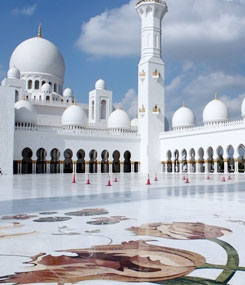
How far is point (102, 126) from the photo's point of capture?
1262 inches

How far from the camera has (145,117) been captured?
29922 millimetres

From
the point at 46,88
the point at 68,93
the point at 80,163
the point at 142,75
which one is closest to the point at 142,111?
the point at 142,75

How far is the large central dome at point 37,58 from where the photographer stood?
34.1 meters

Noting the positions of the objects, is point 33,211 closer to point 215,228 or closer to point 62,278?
point 215,228

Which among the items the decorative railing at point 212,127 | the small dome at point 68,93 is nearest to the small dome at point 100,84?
the small dome at point 68,93

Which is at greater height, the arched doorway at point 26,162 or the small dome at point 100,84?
the small dome at point 100,84

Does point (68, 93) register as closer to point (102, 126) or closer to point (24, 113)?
point (102, 126)

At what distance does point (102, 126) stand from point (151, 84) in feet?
19.3

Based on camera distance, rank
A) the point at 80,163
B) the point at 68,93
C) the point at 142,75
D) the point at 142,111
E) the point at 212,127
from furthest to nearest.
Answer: the point at 68,93 < the point at 80,163 < the point at 142,75 < the point at 142,111 < the point at 212,127

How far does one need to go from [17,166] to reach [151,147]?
10.9m

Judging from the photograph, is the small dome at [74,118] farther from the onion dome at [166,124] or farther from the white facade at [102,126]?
the onion dome at [166,124]

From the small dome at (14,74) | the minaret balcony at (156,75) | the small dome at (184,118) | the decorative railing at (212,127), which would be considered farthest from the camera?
the small dome at (14,74)

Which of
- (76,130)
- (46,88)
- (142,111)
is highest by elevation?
(46,88)

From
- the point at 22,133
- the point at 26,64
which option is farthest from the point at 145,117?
the point at 26,64
